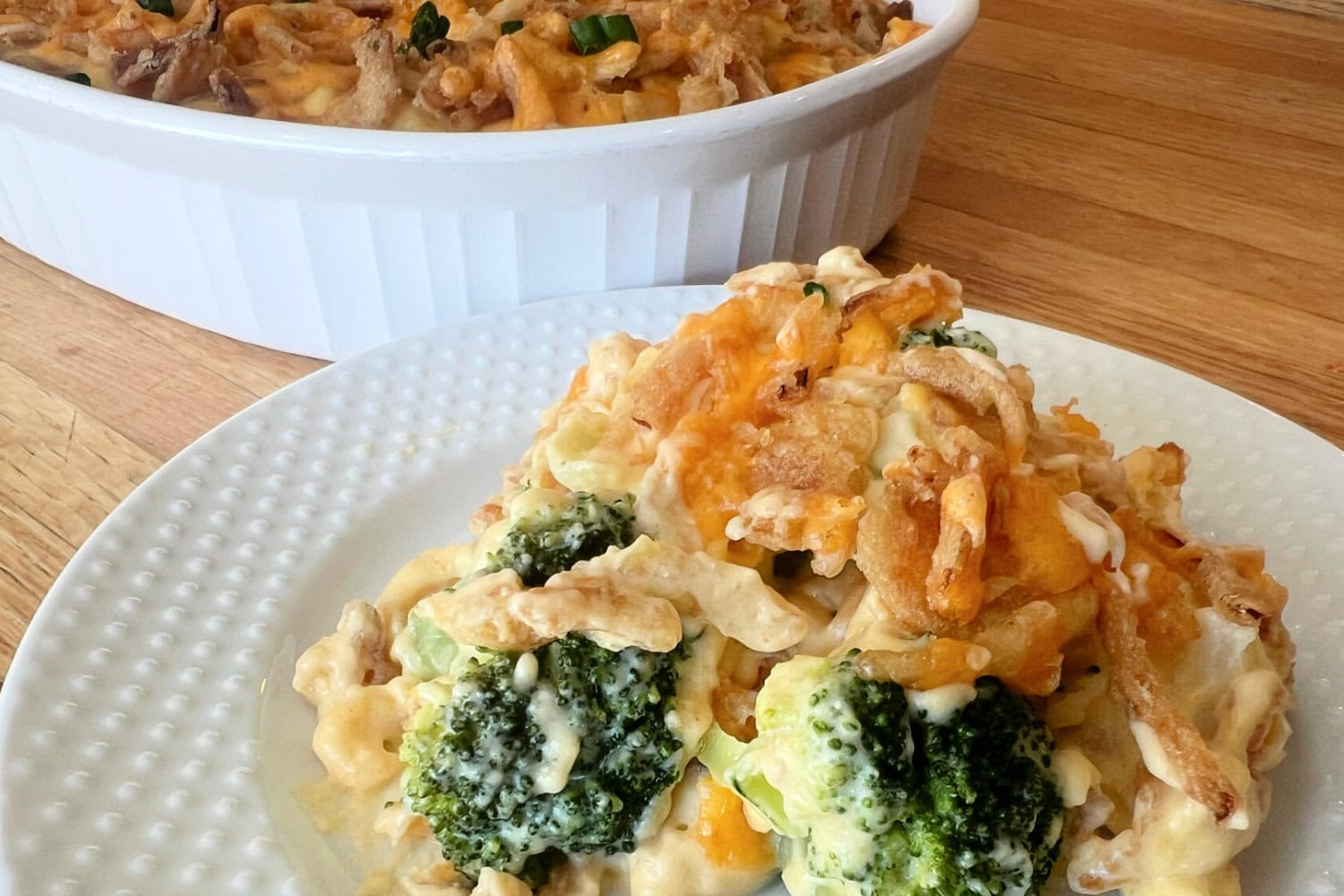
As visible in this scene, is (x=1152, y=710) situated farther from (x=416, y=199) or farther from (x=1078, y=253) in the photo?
(x=1078, y=253)

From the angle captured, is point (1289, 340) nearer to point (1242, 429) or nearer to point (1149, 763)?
point (1242, 429)

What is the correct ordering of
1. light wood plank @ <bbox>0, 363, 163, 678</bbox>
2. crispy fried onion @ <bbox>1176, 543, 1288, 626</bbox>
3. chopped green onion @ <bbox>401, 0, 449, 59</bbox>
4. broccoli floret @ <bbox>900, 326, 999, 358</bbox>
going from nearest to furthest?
1. crispy fried onion @ <bbox>1176, 543, 1288, 626</bbox>
2. broccoli floret @ <bbox>900, 326, 999, 358</bbox>
3. light wood plank @ <bbox>0, 363, 163, 678</bbox>
4. chopped green onion @ <bbox>401, 0, 449, 59</bbox>

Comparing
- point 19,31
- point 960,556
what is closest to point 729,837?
point 960,556

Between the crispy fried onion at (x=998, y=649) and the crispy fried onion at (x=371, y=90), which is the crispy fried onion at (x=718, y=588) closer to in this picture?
the crispy fried onion at (x=998, y=649)

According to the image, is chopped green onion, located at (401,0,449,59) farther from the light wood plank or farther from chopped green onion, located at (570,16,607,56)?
the light wood plank

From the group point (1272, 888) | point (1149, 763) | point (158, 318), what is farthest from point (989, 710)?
point (158, 318)

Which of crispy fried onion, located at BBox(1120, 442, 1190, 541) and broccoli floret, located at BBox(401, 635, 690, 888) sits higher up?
crispy fried onion, located at BBox(1120, 442, 1190, 541)

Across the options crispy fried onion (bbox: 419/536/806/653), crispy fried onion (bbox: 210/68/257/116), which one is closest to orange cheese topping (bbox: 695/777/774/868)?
crispy fried onion (bbox: 419/536/806/653)
